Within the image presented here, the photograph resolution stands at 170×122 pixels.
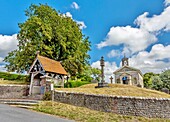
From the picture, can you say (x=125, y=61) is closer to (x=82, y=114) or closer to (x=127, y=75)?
(x=127, y=75)

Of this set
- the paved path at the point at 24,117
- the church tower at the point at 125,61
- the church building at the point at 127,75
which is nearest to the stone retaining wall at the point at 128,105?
the paved path at the point at 24,117

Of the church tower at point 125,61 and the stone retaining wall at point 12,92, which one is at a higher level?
the church tower at point 125,61

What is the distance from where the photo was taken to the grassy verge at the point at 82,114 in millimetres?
9523

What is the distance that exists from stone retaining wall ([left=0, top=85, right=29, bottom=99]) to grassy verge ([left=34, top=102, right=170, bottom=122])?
211 inches


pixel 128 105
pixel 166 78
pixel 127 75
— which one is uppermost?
pixel 127 75

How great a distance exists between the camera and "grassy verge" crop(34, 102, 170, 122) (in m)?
9.52

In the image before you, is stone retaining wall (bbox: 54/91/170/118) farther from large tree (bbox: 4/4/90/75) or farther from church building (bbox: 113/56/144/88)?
church building (bbox: 113/56/144/88)

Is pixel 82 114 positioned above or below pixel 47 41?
below

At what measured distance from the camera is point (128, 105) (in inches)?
414

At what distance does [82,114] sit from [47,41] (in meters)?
16.3

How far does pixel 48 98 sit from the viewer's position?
44.9ft

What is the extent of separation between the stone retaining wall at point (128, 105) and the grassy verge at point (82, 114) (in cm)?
42

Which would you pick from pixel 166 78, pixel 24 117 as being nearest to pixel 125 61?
pixel 166 78

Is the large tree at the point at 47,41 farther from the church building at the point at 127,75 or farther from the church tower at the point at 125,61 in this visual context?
the church tower at the point at 125,61
